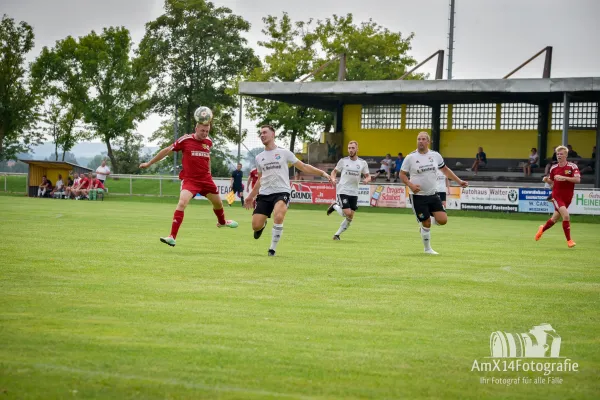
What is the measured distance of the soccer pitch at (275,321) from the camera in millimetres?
5703

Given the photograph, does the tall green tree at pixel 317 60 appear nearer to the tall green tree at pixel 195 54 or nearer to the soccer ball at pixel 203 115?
the tall green tree at pixel 195 54

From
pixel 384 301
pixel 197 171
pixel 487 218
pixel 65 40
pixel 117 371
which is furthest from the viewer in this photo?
pixel 65 40

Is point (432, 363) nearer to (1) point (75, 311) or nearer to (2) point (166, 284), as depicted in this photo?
(1) point (75, 311)

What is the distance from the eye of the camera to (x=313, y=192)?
45.4 m

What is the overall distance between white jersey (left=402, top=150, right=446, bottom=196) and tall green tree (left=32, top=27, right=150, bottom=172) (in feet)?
203

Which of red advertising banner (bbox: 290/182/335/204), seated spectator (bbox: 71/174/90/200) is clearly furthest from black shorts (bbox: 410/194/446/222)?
seated spectator (bbox: 71/174/90/200)

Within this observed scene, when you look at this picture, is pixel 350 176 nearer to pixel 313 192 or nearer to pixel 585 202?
pixel 585 202

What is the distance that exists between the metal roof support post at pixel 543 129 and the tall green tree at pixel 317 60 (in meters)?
18.7

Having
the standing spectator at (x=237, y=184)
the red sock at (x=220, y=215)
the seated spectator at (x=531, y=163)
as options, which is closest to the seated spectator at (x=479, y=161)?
the seated spectator at (x=531, y=163)

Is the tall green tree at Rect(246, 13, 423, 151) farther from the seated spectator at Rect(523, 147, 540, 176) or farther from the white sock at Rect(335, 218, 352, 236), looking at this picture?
the white sock at Rect(335, 218, 352, 236)

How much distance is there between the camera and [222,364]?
20.1 feet

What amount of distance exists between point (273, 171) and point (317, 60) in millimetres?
53497

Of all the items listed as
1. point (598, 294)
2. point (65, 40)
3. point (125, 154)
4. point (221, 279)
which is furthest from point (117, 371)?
point (125, 154)

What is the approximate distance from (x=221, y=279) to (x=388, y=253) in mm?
6077
